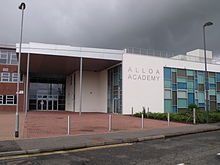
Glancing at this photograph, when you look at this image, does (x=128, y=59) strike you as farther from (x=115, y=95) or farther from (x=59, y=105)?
(x=59, y=105)

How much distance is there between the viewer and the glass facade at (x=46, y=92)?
42.2 metres

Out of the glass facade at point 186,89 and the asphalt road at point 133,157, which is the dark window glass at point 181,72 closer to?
the glass facade at point 186,89

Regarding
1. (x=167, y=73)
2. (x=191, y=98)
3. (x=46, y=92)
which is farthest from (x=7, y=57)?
(x=191, y=98)

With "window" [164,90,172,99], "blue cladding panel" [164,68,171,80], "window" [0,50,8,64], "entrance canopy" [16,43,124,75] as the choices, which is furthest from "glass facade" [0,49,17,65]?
"window" [164,90,172,99]

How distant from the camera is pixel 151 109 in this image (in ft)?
92.9

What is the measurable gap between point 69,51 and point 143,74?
1025 centimetres

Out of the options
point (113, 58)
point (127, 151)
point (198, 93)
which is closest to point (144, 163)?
point (127, 151)

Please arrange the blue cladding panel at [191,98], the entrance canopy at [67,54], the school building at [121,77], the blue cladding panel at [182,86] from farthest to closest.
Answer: the blue cladding panel at [191,98] < the blue cladding panel at [182,86] < the school building at [121,77] < the entrance canopy at [67,54]

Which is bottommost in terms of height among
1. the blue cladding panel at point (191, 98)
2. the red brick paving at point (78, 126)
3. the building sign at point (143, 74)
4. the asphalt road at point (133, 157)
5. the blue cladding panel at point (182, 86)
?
the red brick paving at point (78, 126)

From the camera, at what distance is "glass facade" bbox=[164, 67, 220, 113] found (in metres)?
30.1

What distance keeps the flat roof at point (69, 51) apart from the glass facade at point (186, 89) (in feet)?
27.7

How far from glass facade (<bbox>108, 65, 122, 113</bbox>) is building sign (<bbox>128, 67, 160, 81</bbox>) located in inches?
62.7

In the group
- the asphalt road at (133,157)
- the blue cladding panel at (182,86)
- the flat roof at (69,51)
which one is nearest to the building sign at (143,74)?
the flat roof at (69,51)

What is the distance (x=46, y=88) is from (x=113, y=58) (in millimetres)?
21881
